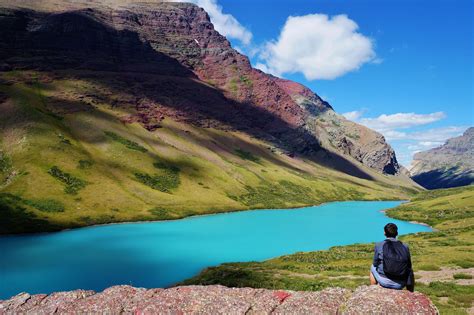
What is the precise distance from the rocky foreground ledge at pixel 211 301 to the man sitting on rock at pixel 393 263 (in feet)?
1.22

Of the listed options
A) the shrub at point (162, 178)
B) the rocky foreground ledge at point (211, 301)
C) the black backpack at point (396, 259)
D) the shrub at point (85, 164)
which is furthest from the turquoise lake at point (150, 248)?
the shrub at point (85, 164)

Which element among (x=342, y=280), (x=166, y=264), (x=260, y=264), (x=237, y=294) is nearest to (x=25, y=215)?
(x=166, y=264)

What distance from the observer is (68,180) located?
14275 cm

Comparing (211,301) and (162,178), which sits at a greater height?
(211,301)

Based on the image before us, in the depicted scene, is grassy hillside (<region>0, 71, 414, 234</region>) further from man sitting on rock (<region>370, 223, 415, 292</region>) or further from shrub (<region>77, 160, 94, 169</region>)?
man sitting on rock (<region>370, 223, 415, 292</region>)

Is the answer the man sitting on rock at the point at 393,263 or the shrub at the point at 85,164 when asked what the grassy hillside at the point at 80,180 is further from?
the man sitting on rock at the point at 393,263

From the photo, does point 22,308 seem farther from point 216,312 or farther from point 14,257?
point 14,257

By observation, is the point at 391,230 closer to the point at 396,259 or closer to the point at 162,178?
the point at 396,259

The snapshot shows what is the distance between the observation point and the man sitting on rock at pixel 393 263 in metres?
14.8

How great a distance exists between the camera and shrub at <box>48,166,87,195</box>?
138 m

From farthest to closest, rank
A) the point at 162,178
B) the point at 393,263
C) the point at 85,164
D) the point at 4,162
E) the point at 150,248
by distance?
the point at 162,178 < the point at 85,164 < the point at 4,162 < the point at 150,248 < the point at 393,263

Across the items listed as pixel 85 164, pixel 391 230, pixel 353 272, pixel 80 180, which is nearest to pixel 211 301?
pixel 391 230

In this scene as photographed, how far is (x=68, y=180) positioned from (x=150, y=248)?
7616 cm

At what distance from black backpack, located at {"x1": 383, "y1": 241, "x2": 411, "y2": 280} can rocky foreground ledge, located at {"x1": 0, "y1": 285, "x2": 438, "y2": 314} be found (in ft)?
2.94
